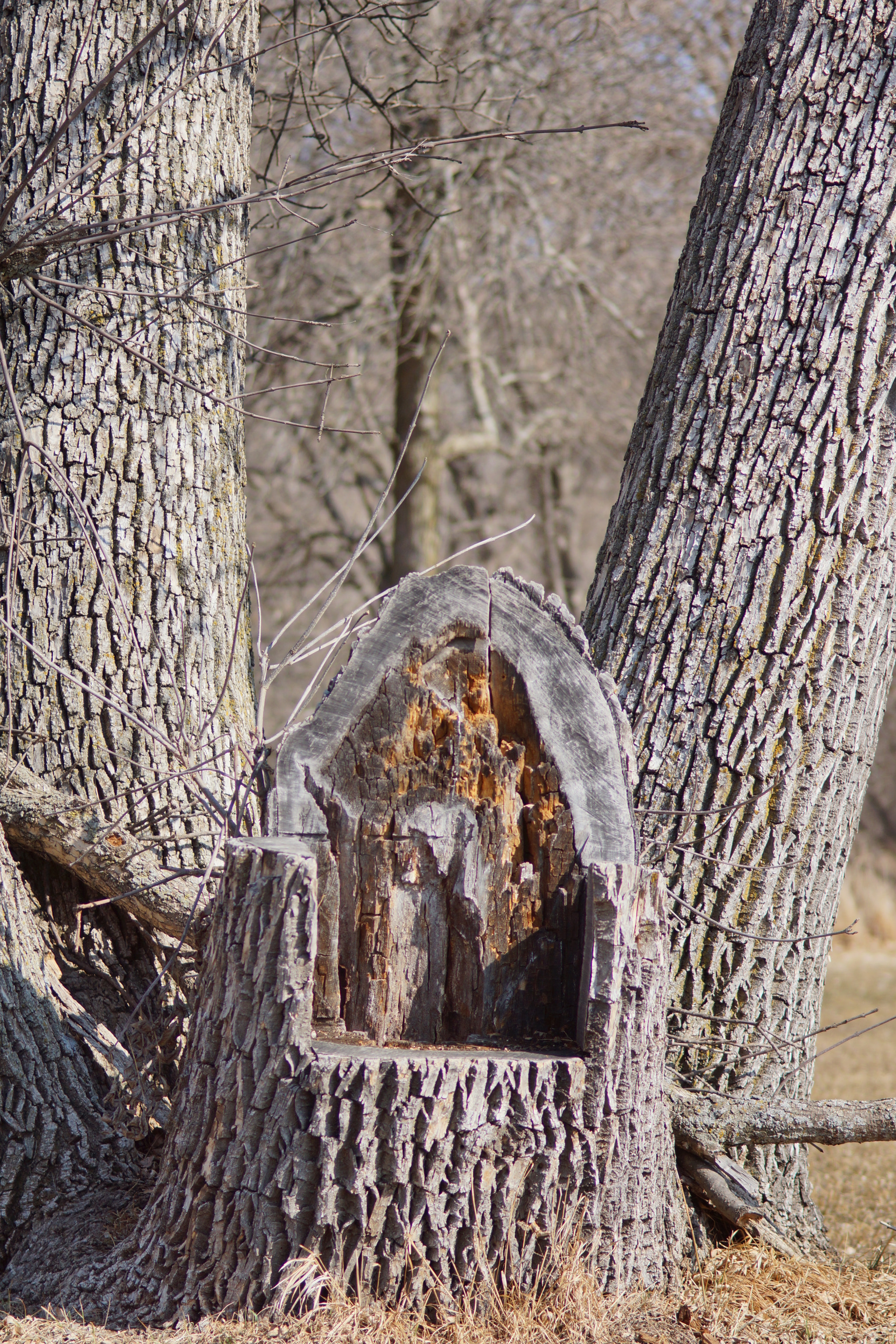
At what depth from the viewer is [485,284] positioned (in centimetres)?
848

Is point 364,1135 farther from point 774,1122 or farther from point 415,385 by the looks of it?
point 415,385

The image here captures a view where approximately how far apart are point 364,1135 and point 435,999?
1.19 ft

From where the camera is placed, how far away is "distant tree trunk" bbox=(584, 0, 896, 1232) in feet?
7.67

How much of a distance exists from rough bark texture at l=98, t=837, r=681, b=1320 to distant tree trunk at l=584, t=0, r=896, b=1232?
571 millimetres

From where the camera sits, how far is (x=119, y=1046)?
2445 mm

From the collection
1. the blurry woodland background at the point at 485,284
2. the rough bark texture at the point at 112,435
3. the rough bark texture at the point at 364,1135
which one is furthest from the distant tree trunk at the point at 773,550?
the blurry woodland background at the point at 485,284

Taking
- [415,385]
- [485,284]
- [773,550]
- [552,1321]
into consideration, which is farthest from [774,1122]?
[485,284]

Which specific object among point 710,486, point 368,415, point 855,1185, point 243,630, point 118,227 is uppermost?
point 368,415

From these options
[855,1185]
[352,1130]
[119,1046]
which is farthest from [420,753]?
[855,1185]

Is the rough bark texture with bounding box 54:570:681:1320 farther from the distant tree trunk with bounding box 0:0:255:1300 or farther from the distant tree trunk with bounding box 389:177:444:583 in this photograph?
the distant tree trunk with bounding box 389:177:444:583

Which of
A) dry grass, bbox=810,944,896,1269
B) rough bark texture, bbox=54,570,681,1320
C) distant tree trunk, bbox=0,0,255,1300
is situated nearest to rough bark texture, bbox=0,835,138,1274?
distant tree trunk, bbox=0,0,255,1300

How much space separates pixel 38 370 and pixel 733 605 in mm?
1803

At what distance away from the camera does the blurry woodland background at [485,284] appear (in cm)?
703

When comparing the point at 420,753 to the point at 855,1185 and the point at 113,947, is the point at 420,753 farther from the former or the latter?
the point at 855,1185
